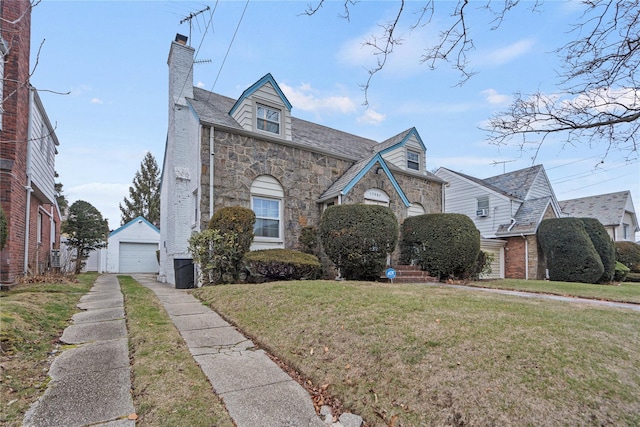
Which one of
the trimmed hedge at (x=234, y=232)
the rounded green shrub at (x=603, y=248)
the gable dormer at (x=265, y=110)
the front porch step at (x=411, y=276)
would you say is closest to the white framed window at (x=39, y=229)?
the trimmed hedge at (x=234, y=232)

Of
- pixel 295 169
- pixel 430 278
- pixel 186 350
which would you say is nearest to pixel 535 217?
pixel 430 278

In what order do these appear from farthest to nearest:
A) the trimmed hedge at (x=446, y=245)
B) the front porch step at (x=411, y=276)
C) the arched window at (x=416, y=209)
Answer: the arched window at (x=416, y=209)
the trimmed hedge at (x=446, y=245)
the front porch step at (x=411, y=276)

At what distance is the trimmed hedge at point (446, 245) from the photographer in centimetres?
1121

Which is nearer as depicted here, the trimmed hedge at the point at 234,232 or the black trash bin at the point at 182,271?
the trimmed hedge at the point at 234,232

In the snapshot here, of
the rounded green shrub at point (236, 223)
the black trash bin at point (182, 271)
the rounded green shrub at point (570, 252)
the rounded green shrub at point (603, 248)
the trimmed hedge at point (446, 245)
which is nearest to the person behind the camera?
the rounded green shrub at point (236, 223)

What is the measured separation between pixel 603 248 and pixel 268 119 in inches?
636

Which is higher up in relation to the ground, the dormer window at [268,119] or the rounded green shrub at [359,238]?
the dormer window at [268,119]

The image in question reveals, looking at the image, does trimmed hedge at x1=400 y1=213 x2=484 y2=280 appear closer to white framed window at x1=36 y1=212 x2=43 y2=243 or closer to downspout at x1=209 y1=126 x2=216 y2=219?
downspout at x1=209 y1=126 x2=216 y2=219

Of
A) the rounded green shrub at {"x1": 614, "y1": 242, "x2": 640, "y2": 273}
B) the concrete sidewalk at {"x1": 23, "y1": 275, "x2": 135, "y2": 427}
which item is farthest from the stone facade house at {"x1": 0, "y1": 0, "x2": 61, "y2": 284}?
the rounded green shrub at {"x1": 614, "y1": 242, "x2": 640, "y2": 273}

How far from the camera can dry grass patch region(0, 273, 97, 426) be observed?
2.69 meters

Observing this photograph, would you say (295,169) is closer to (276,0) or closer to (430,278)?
(430,278)

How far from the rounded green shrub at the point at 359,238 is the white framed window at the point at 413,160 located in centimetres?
615

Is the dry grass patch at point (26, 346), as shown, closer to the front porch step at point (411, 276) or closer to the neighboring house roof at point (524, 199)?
the front porch step at point (411, 276)

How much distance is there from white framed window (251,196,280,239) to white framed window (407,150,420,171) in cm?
721
